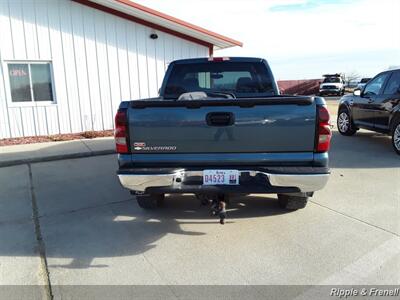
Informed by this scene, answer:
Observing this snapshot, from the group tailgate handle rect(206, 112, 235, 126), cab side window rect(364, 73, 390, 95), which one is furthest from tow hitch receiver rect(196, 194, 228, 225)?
cab side window rect(364, 73, 390, 95)

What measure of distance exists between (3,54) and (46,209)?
260 inches

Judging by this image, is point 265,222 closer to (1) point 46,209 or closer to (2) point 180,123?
(2) point 180,123

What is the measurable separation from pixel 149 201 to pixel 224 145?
1564mm

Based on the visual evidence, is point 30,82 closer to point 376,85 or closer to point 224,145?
point 224,145

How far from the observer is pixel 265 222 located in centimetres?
426

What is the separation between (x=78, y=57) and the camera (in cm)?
1047

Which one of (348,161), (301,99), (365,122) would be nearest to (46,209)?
(301,99)

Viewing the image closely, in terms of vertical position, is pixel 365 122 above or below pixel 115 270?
above

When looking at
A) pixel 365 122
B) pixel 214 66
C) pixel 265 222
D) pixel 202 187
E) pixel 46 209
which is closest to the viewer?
pixel 202 187

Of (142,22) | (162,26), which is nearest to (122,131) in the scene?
(142,22)

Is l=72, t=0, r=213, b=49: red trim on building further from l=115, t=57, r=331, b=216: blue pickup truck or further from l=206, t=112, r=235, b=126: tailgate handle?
l=206, t=112, r=235, b=126: tailgate handle

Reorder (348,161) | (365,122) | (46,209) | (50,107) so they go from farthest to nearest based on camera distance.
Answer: (50,107)
(365,122)
(348,161)
(46,209)

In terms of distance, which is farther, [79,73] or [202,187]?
[79,73]

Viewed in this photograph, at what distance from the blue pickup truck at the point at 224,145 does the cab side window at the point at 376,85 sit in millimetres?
6317
